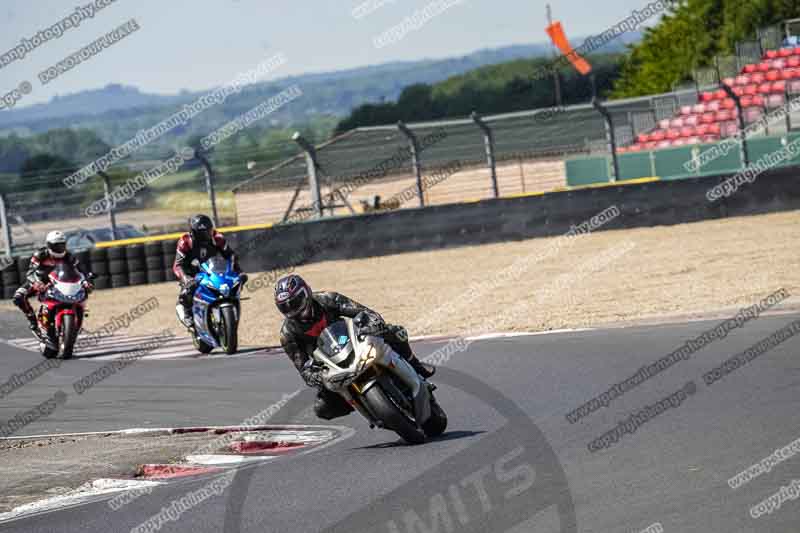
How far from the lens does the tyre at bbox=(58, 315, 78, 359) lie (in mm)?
A: 16891

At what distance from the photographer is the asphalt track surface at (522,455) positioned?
21.4 feet

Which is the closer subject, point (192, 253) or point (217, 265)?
point (217, 265)

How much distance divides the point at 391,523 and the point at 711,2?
65431mm

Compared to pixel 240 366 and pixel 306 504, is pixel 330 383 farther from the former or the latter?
pixel 240 366

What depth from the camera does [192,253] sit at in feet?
53.3

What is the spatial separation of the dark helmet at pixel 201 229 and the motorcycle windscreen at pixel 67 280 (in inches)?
70.6

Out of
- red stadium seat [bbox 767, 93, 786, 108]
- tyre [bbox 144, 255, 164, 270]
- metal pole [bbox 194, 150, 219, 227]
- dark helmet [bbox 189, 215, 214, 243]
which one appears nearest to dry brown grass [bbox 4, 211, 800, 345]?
tyre [bbox 144, 255, 164, 270]

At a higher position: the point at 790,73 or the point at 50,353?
the point at 50,353

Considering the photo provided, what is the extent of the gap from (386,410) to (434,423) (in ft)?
2.22

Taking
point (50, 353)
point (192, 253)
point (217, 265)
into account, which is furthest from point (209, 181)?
point (217, 265)

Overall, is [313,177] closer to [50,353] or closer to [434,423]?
[50,353]

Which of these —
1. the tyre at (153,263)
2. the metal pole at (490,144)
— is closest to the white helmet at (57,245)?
the tyre at (153,263)

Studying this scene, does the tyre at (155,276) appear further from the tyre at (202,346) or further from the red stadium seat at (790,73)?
the red stadium seat at (790,73)

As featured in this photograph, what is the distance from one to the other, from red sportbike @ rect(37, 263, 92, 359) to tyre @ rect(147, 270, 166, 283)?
8694mm
